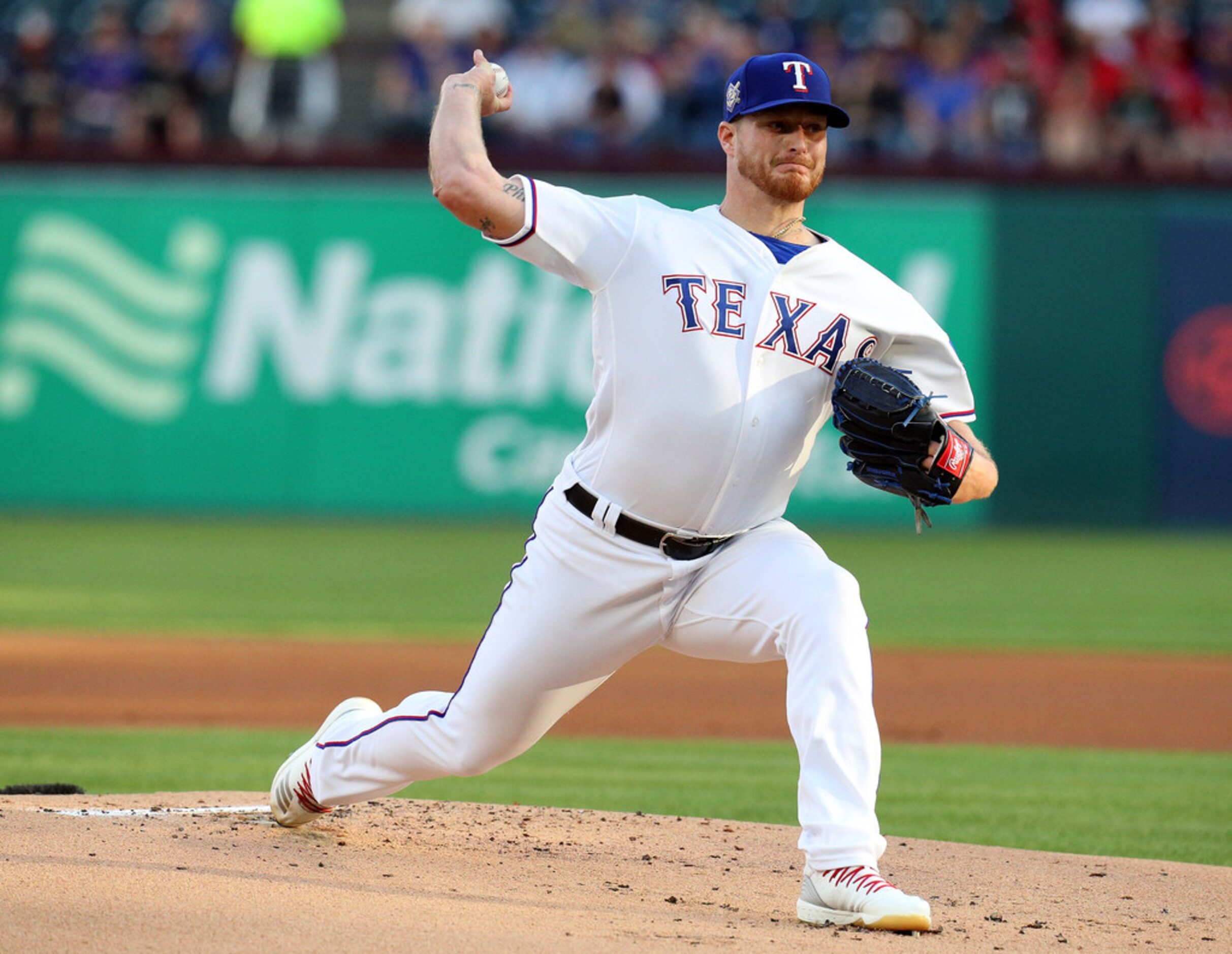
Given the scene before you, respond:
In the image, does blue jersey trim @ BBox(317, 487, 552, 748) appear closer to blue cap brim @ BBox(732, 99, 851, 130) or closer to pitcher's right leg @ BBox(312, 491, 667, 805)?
pitcher's right leg @ BBox(312, 491, 667, 805)

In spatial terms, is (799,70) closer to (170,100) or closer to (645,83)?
(645,83)

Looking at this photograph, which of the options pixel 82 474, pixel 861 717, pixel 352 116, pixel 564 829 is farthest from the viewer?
pixel 352 116

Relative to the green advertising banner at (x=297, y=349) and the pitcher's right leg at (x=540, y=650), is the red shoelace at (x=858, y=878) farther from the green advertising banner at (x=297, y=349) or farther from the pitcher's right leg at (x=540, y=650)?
the green advertising banner at (x=297, y=349)

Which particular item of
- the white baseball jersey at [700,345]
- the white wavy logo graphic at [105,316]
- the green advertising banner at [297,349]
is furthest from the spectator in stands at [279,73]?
the white baseball jersey at [700,345]

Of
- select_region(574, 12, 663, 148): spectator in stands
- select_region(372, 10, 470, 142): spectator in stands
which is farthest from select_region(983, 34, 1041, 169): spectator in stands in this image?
select_region(372, 10, 470, 142): spectator in stands

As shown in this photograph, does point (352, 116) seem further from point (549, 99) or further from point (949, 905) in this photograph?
point (949, 905)

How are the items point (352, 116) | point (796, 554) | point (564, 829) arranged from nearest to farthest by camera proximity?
point (796, 554) < point (564, 829) < point (352, 116)

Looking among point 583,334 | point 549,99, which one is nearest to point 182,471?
point 583,334

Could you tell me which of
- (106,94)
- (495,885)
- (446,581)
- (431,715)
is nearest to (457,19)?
(106,94)
